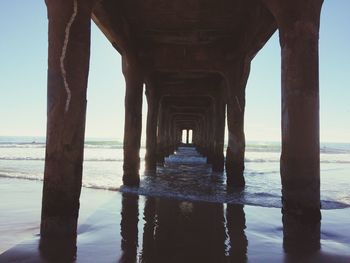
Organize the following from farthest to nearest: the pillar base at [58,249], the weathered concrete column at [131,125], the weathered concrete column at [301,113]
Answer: the weathered concrete column at [131,125] < the weathered concrete column at [301,113] < the pillar base at [58,249]

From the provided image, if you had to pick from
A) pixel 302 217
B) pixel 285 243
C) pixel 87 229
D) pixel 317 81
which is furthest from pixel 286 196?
pixel 87 229

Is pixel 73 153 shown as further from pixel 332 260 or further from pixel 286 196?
pixel 332 260

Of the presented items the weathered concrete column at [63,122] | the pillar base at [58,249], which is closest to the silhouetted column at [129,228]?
the pillar base at [58,249]

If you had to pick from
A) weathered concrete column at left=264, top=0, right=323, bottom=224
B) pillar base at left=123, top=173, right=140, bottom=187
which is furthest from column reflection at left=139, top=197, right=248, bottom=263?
pillar base at left=123, top=173, right=140, bottom=187

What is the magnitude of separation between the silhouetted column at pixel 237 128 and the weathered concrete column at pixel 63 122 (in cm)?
535

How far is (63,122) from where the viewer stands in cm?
378

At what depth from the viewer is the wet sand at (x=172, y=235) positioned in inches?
136

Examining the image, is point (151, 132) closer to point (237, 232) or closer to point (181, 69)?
point (181, 69)

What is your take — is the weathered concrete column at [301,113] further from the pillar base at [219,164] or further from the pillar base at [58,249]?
the pillar base at [219,164]

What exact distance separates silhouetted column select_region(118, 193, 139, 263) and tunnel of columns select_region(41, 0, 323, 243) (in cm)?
Result: 62

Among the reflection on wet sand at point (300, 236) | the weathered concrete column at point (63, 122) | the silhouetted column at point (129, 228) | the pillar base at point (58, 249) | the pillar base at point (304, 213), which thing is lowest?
the silhouetted column at point (129, 228)

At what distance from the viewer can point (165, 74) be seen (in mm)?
13328

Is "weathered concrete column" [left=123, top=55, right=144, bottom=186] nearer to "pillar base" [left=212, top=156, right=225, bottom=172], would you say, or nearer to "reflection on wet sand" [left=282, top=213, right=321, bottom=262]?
"reflection on wet sand" [left=282, top=213, right=321, bottom=262]

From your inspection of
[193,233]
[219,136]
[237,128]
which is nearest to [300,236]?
[193,233]
